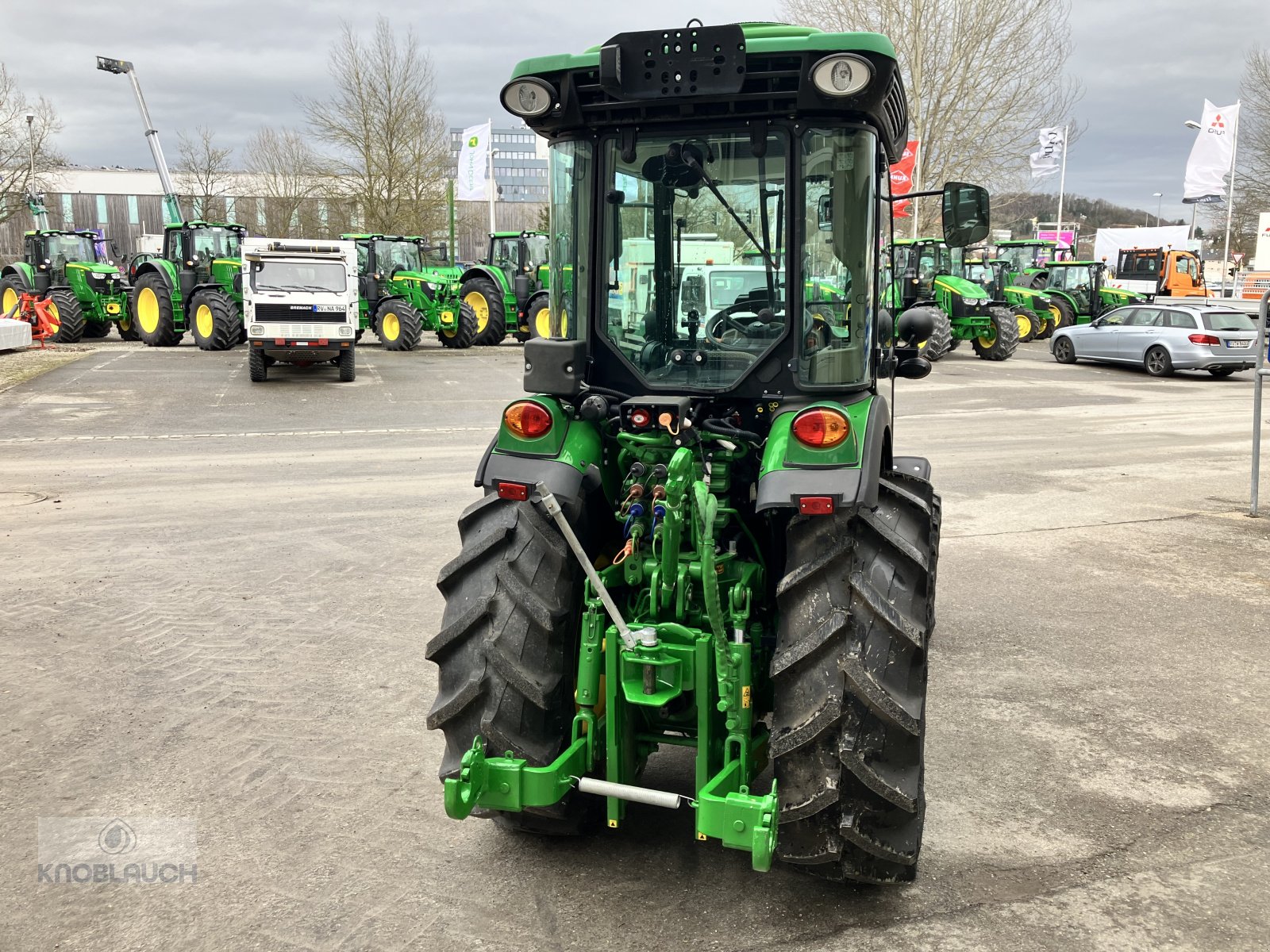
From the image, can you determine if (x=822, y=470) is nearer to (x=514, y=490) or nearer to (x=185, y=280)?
(x=514, y=490)

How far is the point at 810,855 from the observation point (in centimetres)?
323

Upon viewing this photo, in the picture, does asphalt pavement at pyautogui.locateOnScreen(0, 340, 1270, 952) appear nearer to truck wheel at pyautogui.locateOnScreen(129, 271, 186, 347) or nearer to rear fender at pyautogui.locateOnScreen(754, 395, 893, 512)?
rear fender at pyautogui.locateOnScreen(754, 395, 893, 512)

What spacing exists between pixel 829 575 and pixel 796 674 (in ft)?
1.09

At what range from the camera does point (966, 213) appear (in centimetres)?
420

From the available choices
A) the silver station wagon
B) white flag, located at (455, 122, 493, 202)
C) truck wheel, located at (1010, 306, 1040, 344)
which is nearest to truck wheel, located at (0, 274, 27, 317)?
white flag, located at (455, 122, 493, 202)

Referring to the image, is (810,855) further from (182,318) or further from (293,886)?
(182,318)

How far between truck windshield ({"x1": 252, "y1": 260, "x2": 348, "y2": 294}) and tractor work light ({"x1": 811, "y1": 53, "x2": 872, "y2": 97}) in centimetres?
1624

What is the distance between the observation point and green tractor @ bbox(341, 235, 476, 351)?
24094 millimetres

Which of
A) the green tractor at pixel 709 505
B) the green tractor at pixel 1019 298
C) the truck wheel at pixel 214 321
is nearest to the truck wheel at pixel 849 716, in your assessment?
the green tractor at pixel 709 505

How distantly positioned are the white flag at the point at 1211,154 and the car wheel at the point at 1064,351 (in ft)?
54.5

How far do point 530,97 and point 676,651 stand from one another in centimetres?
198

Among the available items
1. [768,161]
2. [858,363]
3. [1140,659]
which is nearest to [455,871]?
[858,363]

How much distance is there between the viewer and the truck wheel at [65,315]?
24.9 metres

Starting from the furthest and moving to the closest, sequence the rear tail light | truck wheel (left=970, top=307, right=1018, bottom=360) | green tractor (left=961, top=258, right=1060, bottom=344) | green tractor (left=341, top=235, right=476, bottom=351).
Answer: green tractor (left=961, top=258, right=1060, bottom=344) → truck wheel (left=970, top=307, right=1018, bottom=360) → green tractor (left=341, top=235, right=476, bottom=351) → the rear tail light
